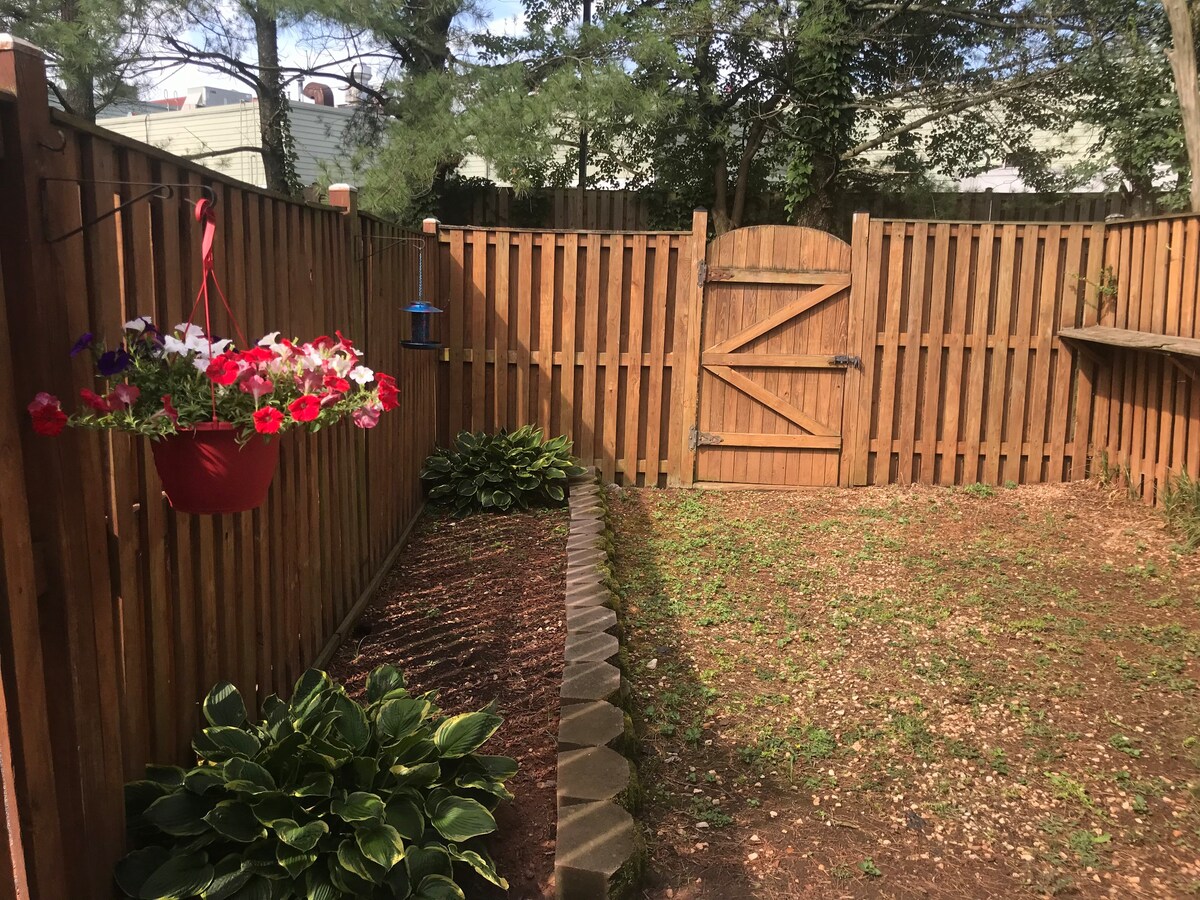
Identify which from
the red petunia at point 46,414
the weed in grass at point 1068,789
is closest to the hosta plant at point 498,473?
the weed in grass at point 1068,789

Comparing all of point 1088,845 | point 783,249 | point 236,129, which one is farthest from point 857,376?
point 236,129

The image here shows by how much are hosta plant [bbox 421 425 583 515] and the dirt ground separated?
816mm

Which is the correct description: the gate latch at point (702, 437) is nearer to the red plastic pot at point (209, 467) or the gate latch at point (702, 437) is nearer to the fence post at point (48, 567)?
the red plastic pot at point (209, 467)

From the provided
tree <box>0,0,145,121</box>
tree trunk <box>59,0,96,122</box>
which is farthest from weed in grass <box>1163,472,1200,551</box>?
tree trunk <box>59,0,96,122</box>

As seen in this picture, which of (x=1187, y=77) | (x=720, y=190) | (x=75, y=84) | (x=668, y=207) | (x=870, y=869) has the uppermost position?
(x=75, y=84)

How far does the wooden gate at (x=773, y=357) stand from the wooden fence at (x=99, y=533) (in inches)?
170

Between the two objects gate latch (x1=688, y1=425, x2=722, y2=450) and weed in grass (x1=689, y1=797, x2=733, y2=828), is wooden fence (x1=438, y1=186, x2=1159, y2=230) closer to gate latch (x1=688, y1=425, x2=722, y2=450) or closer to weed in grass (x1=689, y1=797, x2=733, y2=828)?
gate latch (x1=688, y1=425, x2=722, y2=450)

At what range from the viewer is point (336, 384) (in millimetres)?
2143

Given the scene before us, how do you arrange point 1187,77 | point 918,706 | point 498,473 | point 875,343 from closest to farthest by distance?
point 918,706
point 498,473
point 875,343
point 1187,77

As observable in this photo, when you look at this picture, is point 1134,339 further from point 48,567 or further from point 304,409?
point 48,567

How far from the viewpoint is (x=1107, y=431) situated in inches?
270

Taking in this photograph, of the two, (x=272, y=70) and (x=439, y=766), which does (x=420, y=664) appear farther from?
(x=272, y=70)

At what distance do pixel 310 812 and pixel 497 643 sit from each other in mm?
1870

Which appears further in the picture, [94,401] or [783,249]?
[783,249]
